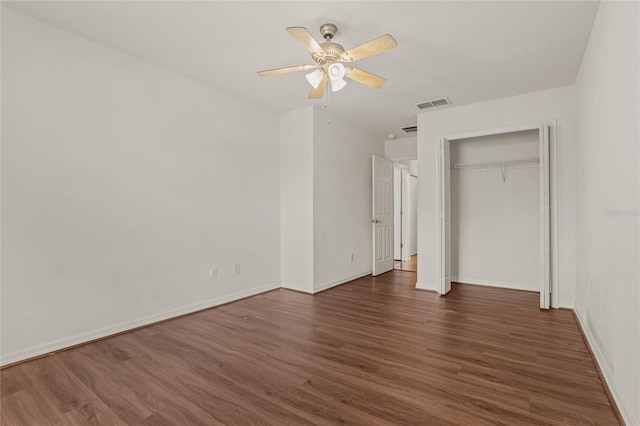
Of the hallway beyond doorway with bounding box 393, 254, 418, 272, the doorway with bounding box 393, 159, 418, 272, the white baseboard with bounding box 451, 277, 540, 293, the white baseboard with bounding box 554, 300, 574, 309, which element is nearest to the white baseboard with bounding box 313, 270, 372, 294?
the hallway beyond doorway with bounding box 393, 254, 418, 272

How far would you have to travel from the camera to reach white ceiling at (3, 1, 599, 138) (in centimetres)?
240

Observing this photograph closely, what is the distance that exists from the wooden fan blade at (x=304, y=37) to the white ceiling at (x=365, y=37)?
0.89 ft

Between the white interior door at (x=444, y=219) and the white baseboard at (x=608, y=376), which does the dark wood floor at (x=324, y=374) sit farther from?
the white interior door at (x=444, y=219)

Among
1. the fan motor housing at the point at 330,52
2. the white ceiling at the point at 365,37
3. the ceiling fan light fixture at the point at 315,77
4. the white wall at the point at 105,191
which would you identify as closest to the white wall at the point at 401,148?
the white ceiling at the point at 365,37

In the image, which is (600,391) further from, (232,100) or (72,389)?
(232,100)

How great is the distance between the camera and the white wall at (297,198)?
4613 millimetres

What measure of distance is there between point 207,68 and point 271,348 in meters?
2.83

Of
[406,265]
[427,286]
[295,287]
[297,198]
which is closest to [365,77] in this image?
[297,198]

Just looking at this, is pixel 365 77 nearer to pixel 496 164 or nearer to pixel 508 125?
pixel 508 125

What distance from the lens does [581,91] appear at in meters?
3.30

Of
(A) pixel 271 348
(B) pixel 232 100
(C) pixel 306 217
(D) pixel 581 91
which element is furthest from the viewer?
(C) pixel 306 217

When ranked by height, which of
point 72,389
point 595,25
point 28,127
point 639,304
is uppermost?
point 595,25

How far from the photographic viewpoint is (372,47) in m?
2.32

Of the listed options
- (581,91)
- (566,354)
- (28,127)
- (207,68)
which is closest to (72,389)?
(28,127)
